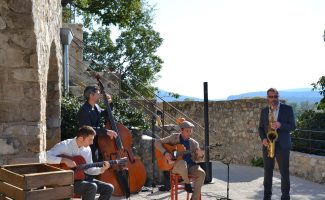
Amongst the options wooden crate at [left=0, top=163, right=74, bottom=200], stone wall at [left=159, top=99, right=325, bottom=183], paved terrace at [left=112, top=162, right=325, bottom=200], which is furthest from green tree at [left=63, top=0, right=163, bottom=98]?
wooden crate at [left=0, top=163, right=74, bottom=200]

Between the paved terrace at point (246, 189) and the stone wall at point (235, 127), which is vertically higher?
the stone wall at point (235, 127)

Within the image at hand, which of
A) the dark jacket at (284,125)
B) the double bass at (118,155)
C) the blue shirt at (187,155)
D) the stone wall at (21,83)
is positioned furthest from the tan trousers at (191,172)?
the stone wall at (21,83)

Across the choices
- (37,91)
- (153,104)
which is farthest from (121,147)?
(153,104)

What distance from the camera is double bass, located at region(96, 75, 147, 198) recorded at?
684 centimetres

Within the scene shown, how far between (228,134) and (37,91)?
979 cm

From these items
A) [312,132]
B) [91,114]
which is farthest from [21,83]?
[312,132]

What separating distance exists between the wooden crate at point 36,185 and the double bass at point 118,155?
272 centimetres

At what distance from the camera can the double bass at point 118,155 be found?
6836 mm

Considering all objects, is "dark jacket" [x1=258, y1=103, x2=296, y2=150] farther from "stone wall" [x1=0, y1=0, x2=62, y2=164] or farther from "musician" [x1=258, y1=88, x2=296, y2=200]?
"stone wall" [x1=0, y1=0, x2=62, y2=164]

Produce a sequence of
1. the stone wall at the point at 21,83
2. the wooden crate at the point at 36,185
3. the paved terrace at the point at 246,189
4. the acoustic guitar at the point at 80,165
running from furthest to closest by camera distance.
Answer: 1. the paved terrace at the point at 246,189
2. the stone wall at the point at 21,83
3. the acoustic guitar at the point at 80,165
4. the wooden crate at the point at 36,185

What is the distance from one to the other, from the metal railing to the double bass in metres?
4.20

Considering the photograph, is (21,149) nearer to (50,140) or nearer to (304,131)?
(50,140)

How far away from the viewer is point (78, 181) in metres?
5.31

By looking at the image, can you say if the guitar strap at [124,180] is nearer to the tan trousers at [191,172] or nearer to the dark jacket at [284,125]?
the tan trousers at [191,172]
